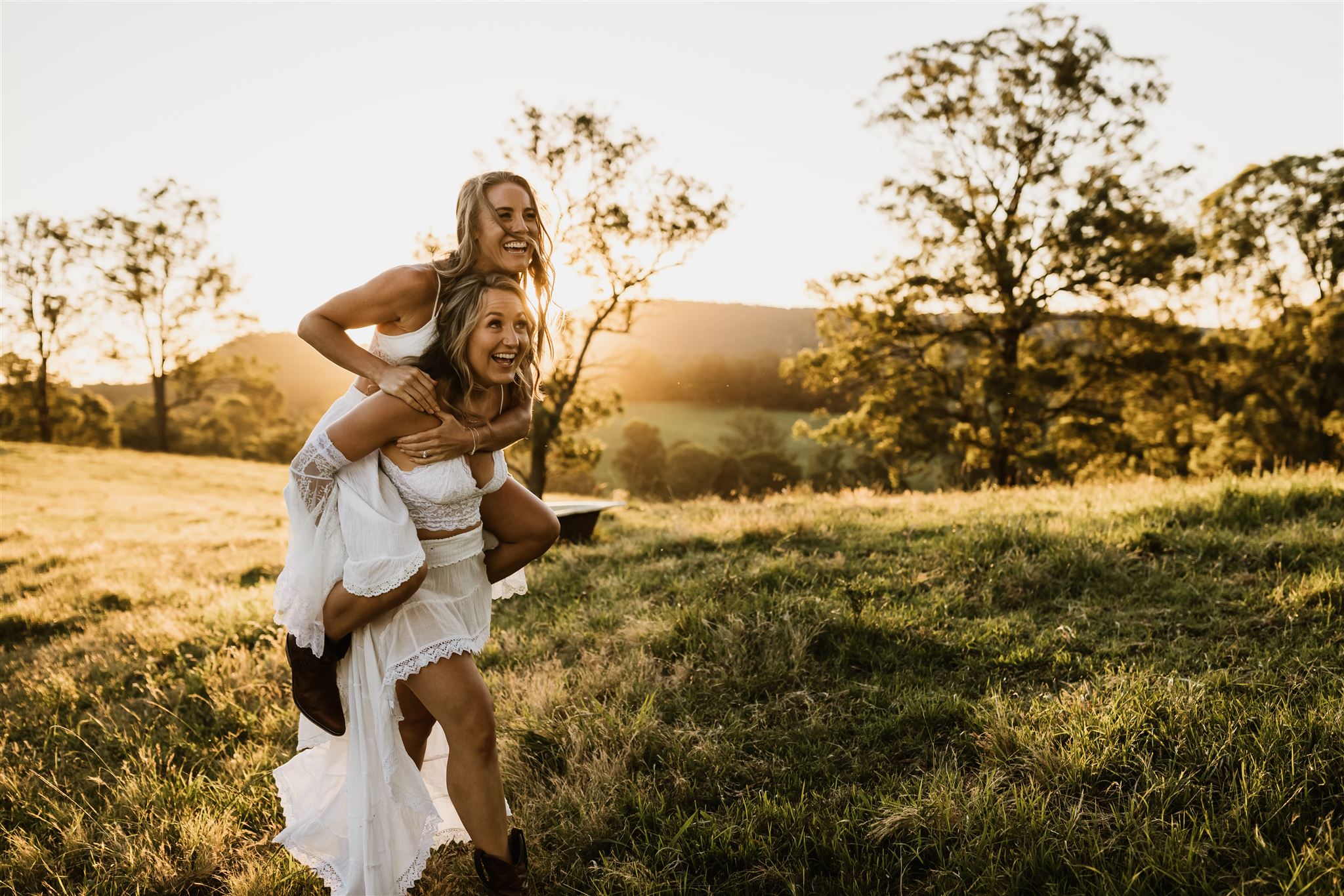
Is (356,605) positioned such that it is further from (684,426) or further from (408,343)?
(684,426)

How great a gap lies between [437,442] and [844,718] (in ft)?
7.88

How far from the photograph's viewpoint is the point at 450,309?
2797mm

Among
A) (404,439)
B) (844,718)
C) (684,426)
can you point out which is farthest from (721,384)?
(404,439)

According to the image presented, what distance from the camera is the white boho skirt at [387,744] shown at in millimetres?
2754

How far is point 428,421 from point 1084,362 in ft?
77.6

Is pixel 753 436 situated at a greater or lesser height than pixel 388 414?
lesser

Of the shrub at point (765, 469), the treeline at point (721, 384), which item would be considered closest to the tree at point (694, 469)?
the shrub at point (765, 469)

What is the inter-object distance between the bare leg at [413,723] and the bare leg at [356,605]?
0.40 m

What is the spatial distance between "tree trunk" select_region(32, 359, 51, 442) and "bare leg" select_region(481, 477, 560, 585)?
46.2m

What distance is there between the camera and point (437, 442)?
2.67 m

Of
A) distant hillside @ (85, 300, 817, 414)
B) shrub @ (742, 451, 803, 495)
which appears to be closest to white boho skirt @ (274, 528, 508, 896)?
shrub @ (742, 451, 803, 495)

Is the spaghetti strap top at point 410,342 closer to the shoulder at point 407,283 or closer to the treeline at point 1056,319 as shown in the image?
the shoulder at point 407,283

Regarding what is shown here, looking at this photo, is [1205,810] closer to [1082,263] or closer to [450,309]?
[450,309]

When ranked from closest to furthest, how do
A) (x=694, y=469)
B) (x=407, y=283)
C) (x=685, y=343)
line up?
(x=407, y=283), (x=694, y=469), (x=685, y=343)
